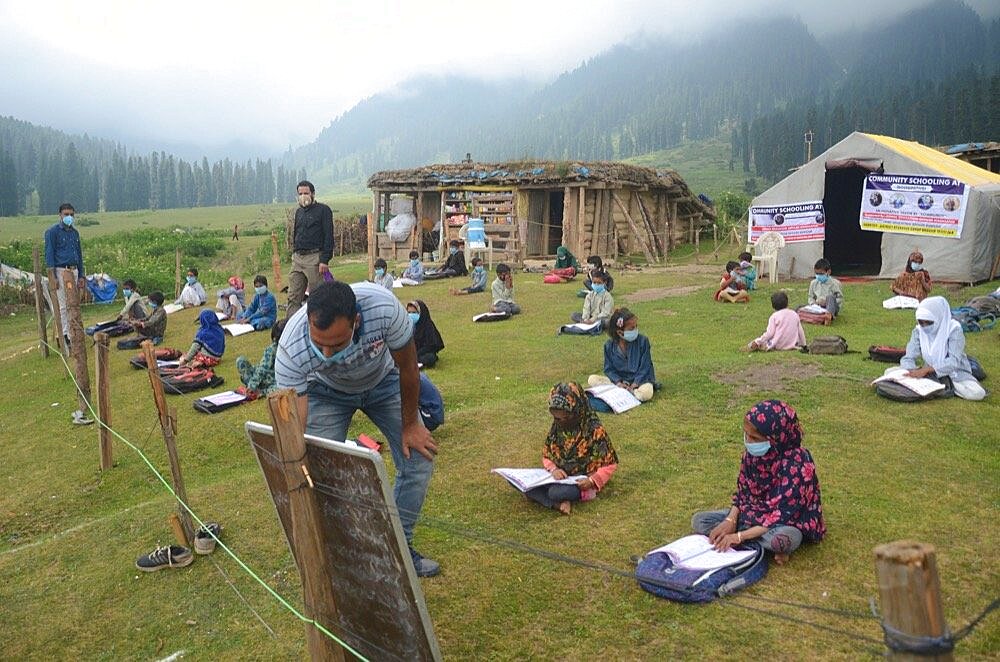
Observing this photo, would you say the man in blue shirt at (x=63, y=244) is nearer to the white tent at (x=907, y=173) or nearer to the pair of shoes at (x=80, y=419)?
the pair of shoes at (x=80, y=419)

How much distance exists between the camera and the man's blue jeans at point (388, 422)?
14.6 ft

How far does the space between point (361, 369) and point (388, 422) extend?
1.77 ft

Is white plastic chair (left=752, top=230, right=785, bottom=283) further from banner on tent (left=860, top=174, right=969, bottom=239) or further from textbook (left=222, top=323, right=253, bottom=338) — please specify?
textbook (left=222, top=323, right=253, bottom=338)

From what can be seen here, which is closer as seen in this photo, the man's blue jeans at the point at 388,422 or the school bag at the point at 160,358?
the man's blue jeans at the point at 388,422

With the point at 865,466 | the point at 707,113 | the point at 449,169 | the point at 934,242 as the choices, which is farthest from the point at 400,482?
the point at 707,113

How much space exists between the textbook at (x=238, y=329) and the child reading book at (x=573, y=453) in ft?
34.8

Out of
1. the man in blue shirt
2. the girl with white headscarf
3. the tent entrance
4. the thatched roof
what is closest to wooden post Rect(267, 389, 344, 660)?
the girl with white headscarf

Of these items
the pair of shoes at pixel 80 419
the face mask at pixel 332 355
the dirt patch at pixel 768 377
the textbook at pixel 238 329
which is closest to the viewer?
the face mask at pixel 332 355

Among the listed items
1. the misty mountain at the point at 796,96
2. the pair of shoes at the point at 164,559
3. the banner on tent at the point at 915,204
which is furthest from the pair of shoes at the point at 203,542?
the misty mountain at the point at 796,96

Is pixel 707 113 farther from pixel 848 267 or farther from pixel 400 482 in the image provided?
pixel 400 482

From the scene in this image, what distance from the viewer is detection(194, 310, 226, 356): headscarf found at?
12500 mm

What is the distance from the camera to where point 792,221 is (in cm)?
1997

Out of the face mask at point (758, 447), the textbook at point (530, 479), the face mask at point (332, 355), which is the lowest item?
the textbook at point (530, 479)

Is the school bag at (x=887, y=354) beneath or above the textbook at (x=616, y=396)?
above
